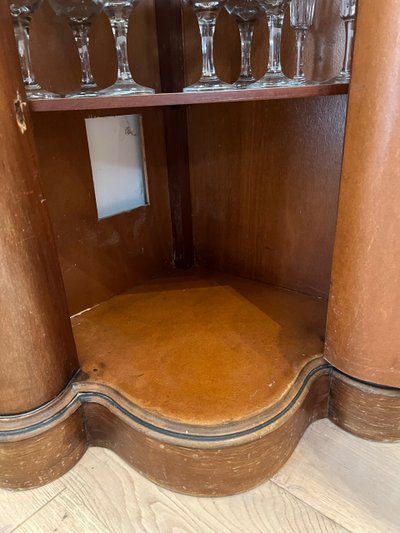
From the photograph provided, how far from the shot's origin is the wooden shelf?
64 centimetres

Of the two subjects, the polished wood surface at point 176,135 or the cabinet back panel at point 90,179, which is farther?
the polished wood surface at point 176,135

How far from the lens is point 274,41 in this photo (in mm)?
836

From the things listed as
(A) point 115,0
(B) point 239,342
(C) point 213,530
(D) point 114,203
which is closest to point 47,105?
(A) point 115,0

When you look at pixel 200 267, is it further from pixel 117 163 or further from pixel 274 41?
pixel 274 41

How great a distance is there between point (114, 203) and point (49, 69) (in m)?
0.32

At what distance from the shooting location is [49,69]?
84cm

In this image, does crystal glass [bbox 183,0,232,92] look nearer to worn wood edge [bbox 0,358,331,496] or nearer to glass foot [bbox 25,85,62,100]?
glass foot [bbox 25,85,62,100]

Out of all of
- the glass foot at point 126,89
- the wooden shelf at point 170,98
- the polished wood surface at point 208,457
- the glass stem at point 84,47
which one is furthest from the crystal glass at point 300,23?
the polished wood surface at point 208,457

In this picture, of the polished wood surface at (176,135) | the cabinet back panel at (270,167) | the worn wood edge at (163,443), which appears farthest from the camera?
the polished wood surface at (176,135)

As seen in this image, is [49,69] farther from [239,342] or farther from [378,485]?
[378,485]

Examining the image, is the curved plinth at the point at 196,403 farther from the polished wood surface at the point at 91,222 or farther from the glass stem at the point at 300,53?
the glass stem at the point at 300,53

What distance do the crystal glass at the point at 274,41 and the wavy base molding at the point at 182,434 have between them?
0.51 metres

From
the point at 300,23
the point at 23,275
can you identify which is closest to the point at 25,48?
the point at 23,275

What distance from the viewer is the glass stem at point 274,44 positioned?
2.70ft
